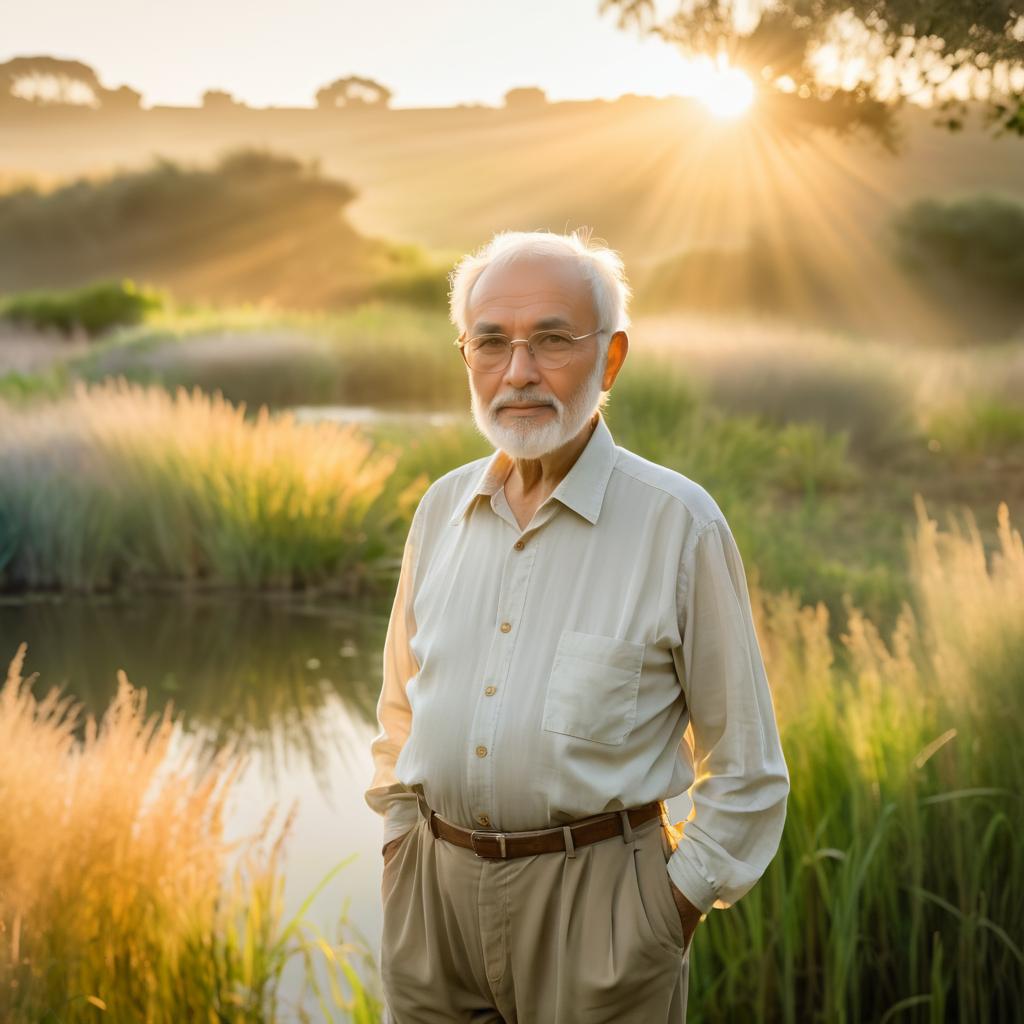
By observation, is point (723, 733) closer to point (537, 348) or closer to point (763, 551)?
point (537, 348)

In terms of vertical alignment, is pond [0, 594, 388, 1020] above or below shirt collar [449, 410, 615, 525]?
below

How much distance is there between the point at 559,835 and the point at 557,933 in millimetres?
132

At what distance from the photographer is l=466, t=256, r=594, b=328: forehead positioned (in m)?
1.86

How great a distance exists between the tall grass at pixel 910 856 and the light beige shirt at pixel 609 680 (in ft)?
3.20

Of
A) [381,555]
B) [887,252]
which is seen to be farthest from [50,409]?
[887,252]

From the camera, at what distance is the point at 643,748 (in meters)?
1.82

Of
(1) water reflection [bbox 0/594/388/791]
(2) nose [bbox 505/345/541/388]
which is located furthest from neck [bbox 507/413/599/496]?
(1) water reflection [bbox 0/594/388/791]

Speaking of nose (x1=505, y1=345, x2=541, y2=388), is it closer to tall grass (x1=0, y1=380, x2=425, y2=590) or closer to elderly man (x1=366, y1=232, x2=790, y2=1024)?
elderly man (x1=366, y1=232, x2=790, y2=1024)

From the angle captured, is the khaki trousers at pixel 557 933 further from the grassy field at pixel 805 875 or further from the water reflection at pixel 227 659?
the water reflection at pixel 227 659

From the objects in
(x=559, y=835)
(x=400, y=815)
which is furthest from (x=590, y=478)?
(x=400, y=815)

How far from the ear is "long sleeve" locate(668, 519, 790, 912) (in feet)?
0.95

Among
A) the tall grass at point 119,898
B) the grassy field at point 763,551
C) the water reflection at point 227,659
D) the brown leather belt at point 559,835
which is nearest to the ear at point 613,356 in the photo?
the brown leather belt at point 559,835

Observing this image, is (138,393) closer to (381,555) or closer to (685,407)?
(381,555)

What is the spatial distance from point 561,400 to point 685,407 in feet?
28.6
